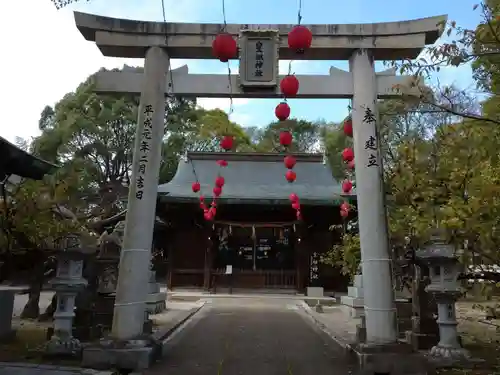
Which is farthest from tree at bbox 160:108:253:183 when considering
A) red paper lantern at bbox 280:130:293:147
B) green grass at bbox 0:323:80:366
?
green grass at bbox 0:323:80:366

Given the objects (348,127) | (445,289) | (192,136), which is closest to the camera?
(445,289)

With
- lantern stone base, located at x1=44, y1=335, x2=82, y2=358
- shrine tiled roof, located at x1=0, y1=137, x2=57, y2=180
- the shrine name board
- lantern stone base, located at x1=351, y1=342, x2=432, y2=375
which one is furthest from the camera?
the shrine name board

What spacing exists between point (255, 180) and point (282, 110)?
1690 cm

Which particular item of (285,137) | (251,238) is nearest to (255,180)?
(251,238)

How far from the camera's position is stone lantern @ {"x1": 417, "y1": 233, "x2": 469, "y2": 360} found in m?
7.09

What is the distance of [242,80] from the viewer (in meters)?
7.39

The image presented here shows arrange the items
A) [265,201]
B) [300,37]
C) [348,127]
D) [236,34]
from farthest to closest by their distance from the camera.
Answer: [265,201] < [348,127] < [236,34] < [300,37]

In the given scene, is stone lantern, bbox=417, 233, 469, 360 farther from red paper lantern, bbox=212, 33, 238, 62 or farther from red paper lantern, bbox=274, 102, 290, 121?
red paper lantern, bbox=212, 33, 238, 62

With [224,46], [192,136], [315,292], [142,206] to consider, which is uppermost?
[192,136]

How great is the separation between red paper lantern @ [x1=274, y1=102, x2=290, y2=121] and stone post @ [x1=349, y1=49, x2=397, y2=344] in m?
1.17

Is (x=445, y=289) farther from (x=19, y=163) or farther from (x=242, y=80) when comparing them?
(x=19, y=163)

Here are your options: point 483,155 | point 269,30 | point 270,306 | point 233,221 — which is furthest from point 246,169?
point 483,155

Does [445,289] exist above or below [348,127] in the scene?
below

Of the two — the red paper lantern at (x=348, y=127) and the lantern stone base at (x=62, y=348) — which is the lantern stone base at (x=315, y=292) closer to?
the red paper lantern at (x=348, y=127)
